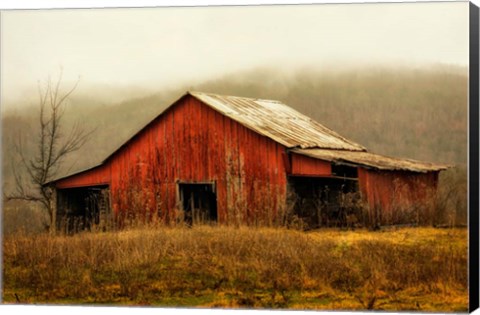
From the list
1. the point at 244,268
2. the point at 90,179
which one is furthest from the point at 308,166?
the point at 90,179

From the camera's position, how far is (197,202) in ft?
60.3

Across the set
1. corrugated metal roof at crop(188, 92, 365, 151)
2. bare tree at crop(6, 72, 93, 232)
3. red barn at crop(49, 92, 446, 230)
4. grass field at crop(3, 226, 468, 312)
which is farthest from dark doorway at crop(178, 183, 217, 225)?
bare tree at crop(6, 72, 93, 232)

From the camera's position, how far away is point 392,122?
47.8ft

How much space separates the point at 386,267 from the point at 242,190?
106 inches

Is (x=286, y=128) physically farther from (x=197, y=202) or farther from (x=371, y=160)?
(x=197, y=202)

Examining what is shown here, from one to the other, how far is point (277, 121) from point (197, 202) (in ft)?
7.43

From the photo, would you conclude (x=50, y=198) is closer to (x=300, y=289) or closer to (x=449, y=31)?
(x=300, y=289)

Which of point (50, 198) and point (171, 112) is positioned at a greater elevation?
point (171, 112)

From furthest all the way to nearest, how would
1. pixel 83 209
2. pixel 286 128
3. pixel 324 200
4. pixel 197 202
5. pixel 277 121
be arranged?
pixel 197 202, pixel 83 209, pixel 277 121, pixel 286 128, pixel 324 200

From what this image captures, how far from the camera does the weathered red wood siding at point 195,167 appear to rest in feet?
52.7

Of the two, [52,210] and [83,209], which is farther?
[83,209]

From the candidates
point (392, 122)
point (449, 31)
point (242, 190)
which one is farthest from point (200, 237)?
point (449, 31)

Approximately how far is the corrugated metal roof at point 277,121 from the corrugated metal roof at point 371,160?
0.55 ft

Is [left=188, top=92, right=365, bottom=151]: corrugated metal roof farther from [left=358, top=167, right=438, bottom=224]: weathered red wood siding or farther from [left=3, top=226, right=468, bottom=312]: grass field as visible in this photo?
[left=3, top=226, right=468, bottom=312]: grass field
